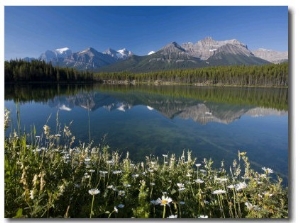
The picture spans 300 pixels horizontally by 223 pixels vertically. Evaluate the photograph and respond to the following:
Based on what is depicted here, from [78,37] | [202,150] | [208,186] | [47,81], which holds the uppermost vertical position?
[78,37]

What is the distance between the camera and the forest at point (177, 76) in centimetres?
379

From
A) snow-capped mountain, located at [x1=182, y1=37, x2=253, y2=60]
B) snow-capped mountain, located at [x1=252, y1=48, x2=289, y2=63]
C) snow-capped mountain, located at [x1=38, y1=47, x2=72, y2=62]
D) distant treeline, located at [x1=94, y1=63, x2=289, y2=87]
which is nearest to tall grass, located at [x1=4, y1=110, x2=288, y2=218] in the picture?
snow-capped mountain, located at [x1=252, y1=48, x2=289, y2=63]

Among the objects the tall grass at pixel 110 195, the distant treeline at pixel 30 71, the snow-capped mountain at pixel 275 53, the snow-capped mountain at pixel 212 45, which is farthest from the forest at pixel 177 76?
the tall grass at pixel 110 195

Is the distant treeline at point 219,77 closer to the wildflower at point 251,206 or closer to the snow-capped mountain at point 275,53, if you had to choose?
the snow-capped mountain at point 275,53

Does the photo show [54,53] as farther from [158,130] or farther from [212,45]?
[158,130]

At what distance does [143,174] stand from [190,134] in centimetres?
571

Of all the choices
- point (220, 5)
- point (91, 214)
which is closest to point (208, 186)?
point (91, 214)

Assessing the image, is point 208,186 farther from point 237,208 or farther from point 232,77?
point 232,77

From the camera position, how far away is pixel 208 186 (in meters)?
2.73

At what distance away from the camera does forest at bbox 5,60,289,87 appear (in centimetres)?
379

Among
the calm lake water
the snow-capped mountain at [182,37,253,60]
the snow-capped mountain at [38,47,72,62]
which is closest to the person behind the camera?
the snow-capped mountain at [38,47,72,62]

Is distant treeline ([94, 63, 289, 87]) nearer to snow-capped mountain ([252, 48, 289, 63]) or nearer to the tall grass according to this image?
snow-capped mountain ([252, 48, 289, 63])

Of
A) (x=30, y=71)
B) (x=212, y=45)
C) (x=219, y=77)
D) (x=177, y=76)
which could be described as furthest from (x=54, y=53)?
(x=177, y=76)

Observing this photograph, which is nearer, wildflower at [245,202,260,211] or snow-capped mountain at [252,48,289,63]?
wildflower at [245,202,260,211]
